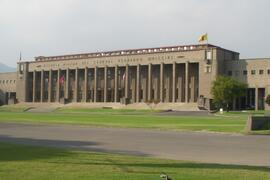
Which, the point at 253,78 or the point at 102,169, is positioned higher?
the point at 253,78

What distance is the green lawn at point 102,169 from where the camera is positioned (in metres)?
10.3

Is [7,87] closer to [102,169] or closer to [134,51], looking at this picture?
[134,51]

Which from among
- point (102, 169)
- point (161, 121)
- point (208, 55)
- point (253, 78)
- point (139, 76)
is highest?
point (208, 55)

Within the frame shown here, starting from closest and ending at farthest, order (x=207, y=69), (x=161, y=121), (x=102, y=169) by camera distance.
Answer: (x=102, y=169) → (x=161, y=121) → (x=207, y=69)

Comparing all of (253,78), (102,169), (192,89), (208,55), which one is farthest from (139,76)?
(102,169)

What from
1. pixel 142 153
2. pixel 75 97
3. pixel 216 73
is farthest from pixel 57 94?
pixel 142 153

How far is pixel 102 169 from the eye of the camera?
1144 centimetres

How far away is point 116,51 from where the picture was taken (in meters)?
127

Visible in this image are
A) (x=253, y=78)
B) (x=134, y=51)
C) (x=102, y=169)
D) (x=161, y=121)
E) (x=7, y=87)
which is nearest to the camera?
(x=102, y=169)

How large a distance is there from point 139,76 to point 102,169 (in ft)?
362

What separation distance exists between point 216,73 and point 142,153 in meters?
91.0

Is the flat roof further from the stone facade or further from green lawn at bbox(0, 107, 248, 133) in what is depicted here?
green lawn at bbox(0, 107, 248, 133)

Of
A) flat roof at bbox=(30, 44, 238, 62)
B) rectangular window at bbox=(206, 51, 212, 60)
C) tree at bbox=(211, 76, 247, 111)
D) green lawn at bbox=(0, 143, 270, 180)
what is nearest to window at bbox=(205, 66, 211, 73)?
rectangular window at bbox=(206, 51, 212, 60)

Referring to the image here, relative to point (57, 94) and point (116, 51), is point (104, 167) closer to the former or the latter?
point (116, 51)
